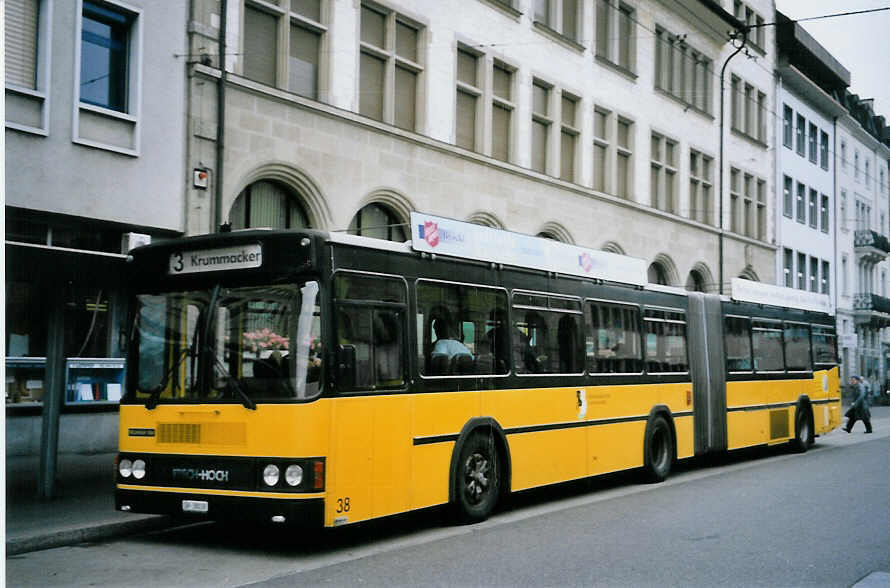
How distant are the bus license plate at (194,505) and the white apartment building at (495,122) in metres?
4.52

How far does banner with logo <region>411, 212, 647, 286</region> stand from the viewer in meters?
10.5

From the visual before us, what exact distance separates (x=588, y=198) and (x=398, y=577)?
823 inches

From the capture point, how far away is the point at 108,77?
15.5 meters

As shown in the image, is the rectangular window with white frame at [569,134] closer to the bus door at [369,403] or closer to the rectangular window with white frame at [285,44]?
the rectangular window with white frame at [285,44]

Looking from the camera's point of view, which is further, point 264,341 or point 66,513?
point 66,513

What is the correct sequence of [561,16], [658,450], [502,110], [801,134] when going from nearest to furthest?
[658,450] < [502,110] < [561,16] < [801,134]

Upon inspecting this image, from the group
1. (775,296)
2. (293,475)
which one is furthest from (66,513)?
(775,296)

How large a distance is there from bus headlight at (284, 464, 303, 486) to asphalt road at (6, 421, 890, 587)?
0.65 metres

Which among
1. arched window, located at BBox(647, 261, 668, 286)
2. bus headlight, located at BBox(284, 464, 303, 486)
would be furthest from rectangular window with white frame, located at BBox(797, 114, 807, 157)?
bus headlight, located at BBox(284, 464, 303, 486)

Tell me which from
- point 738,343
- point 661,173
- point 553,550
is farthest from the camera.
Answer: point 661,173

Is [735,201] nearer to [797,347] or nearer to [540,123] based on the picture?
[540,123]

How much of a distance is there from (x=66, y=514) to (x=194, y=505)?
7.79ft

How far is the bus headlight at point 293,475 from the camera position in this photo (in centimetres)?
870

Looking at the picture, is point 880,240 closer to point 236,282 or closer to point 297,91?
point 297,91
